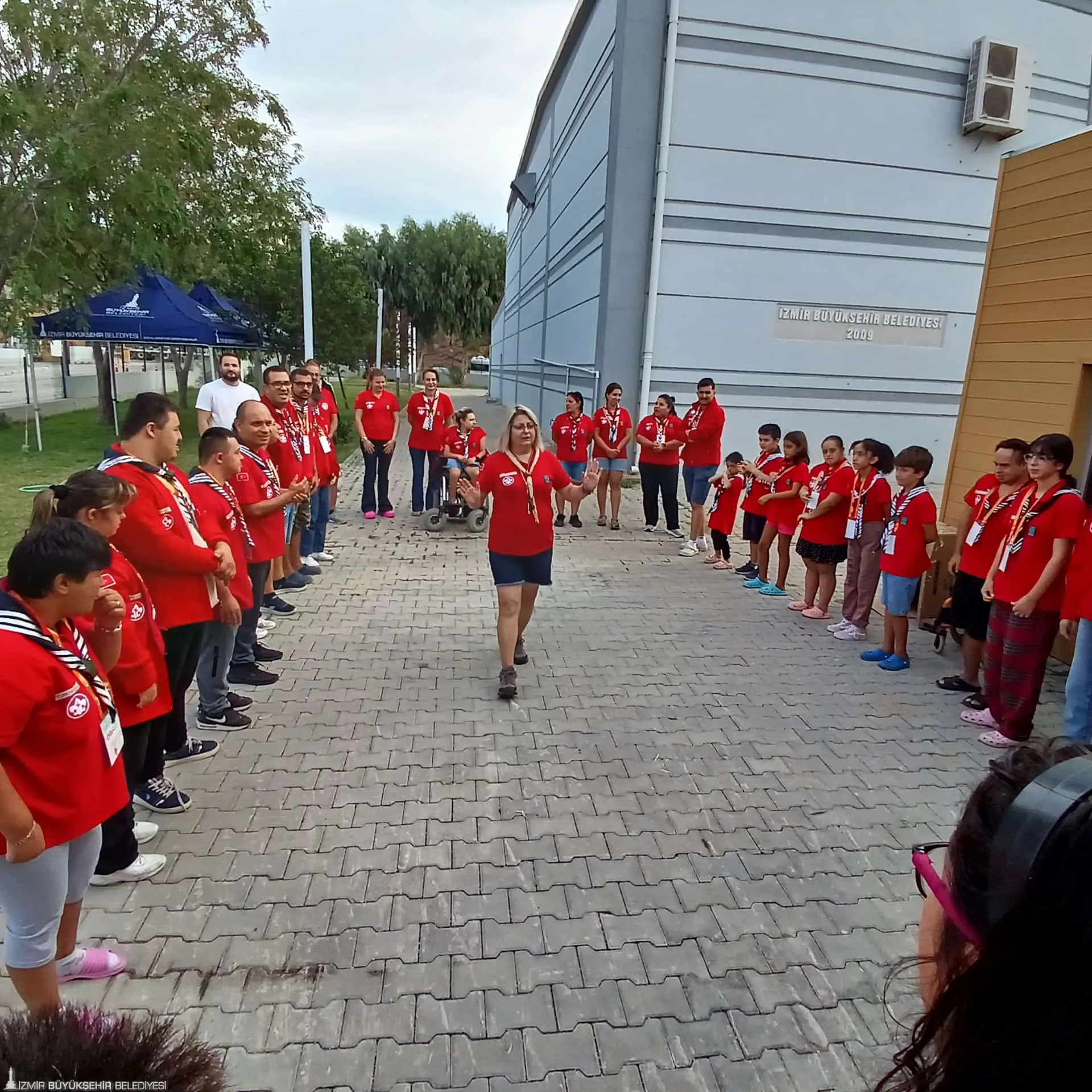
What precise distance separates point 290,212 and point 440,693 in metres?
17.8

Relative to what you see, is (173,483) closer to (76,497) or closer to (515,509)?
(76,497)

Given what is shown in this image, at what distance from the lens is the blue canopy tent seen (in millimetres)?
13594

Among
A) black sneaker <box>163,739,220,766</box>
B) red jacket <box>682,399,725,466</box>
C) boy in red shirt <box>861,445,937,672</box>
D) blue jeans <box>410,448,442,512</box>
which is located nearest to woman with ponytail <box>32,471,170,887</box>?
black sneaker <box>163,739,220,766</box>

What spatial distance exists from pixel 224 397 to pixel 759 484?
5471mm

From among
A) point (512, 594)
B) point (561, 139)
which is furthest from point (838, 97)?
point (512, 594)

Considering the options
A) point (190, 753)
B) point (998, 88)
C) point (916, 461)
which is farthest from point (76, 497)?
point (998, 88)

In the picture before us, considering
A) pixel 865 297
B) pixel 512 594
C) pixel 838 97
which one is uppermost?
pixel 838 97

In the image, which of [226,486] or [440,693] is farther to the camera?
[440,693]

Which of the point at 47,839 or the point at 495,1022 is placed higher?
the point at 47,839

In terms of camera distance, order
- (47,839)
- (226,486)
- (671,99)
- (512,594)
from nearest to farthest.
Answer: (47,839) → (226,486) → (512,594) → (671,99)

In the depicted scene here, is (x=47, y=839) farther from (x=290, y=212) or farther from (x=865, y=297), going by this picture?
(x=290, y=212)

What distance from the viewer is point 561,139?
772 inches

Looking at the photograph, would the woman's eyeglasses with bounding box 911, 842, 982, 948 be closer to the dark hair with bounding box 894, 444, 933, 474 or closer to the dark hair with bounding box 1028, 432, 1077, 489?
the dark hair with bounding box 1028, 432, 1077, 489

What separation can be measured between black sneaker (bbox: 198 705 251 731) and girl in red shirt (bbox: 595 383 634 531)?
6.65m
